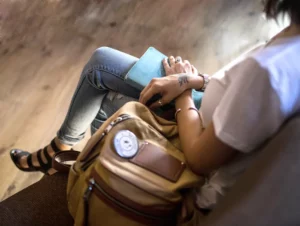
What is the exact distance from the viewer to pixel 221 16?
80.0 inches

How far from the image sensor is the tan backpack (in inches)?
26.9

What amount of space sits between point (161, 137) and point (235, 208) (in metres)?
0.28

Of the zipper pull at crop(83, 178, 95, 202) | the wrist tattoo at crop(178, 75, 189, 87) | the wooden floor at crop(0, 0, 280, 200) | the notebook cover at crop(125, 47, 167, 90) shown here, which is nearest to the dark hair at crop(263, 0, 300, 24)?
the wrist tattoo at crop(178, 75, 189, 87)

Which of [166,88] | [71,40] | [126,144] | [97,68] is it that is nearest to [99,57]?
[97,68]

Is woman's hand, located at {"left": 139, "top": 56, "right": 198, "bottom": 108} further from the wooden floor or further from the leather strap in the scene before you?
the wooden floor

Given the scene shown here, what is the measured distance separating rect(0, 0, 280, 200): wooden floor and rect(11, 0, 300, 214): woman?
529mm

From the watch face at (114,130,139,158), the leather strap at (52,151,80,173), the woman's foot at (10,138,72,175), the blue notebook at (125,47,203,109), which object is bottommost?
the woman's foot at (10,138,72,175)

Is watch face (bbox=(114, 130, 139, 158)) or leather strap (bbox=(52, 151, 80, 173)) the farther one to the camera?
leather strap (bbox=(52, 151, 80, 173))

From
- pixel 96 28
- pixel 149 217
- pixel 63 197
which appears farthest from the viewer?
pixel 96 28

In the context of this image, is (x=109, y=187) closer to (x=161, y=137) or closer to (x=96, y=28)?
(x=161, y=137)

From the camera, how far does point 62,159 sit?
35.0 inches

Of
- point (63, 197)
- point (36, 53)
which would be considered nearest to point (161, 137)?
point (63, 197)

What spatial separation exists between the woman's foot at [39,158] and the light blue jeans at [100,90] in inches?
3.2

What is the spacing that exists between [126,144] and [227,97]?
0.23 metres
